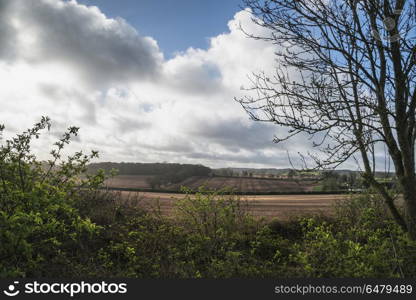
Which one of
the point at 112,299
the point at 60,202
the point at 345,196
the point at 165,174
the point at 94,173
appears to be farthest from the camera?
the point at 165,174

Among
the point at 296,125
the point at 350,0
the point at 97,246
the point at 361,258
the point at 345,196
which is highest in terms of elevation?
the point at 350,0

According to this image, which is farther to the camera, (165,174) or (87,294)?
(165,174)

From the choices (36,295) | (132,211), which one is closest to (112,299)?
(36,295)

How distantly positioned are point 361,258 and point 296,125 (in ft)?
7.81

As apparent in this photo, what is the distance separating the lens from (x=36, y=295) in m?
3.56

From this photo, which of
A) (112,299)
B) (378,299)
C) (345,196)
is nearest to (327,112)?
(378,299)

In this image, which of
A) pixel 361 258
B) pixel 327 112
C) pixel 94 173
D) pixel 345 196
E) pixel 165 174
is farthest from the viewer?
pixel 165 174

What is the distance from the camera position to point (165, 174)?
17.8 m

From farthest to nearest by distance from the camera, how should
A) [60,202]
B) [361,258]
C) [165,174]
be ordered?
[165,174] < [361,258] < [60,202]

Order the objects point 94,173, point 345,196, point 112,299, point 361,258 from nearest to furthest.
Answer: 1. point 112,299
2. point 361,258
3. point 94,173
4. point 345,196

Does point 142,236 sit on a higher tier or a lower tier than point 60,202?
lower

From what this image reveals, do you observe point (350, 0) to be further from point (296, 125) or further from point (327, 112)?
point (296, 125)

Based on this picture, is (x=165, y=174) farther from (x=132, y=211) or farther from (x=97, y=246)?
(x=97, y=246)

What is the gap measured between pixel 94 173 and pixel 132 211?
132 inches
